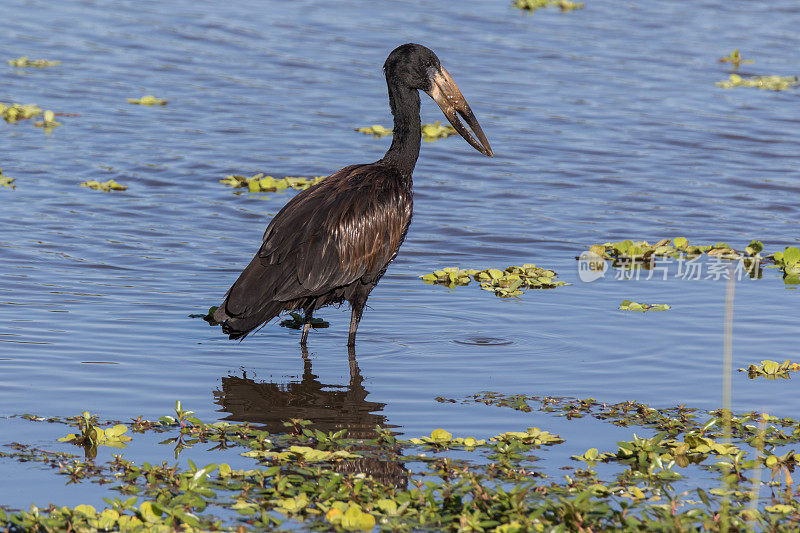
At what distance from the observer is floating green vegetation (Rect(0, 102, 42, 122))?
13547mm

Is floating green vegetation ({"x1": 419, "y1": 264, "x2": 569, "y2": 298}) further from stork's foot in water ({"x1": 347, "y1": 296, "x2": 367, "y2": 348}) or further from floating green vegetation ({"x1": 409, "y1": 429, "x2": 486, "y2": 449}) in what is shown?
floating green vegetation ({"x1": 409, "y1": 429, "x2": 486, "y2": 449})

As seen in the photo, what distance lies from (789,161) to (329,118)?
5.73 m

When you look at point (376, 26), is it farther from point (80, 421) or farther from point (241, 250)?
point (80, 421)

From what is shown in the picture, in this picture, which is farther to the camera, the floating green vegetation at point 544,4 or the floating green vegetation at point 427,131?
the floating green vegetation at point 544,4

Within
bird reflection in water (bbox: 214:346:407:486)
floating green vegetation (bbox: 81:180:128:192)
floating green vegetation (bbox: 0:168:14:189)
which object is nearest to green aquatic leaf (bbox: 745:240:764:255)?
bird reflection in water (bbox: 214:346:407:486)

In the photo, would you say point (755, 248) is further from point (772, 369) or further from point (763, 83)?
point (763, 83)

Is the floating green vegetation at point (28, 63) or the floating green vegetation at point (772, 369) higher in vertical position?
the floating green vegetation at point (28, 63)

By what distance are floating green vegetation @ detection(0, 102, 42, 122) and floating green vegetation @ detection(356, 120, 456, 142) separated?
3984 mm

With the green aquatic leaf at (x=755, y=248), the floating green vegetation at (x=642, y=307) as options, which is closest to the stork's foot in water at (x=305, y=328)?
the floating green vegetation at (x=642, y=307)

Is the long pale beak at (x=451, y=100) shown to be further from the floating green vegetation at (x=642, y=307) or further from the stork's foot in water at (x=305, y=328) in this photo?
the stork's foot in water at (x=305, y=328)

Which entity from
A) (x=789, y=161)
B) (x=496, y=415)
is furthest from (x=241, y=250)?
(x=789, y=161)

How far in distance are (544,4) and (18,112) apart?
1159 centimetres

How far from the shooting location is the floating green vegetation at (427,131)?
13.8m

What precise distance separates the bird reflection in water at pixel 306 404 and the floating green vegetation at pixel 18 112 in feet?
26.2
